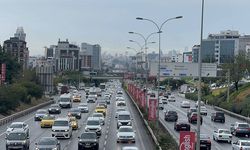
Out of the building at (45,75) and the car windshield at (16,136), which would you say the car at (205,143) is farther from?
the building at (45,75)

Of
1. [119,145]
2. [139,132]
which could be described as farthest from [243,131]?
[119,145]

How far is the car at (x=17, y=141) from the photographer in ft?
115

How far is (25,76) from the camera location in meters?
122

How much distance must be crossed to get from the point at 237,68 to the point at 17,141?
266ft

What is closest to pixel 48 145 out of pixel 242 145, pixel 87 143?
pixel 87 143

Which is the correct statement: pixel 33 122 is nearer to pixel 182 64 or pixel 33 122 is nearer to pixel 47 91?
pixel 182 64

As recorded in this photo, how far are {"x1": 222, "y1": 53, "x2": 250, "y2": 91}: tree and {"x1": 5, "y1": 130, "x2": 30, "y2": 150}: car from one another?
3063 inches

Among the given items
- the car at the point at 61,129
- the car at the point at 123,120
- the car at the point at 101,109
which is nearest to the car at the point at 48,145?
the car at the point at 61,129

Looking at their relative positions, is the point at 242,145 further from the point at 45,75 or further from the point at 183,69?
the point at 45,75

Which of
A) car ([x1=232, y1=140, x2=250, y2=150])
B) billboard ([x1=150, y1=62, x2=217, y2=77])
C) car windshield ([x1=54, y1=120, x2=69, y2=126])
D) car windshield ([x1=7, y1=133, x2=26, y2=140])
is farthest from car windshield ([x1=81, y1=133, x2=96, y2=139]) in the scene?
billboard ([x1=150, y1=62, x2=217, y2=77])

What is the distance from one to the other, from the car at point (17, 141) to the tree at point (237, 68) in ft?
255

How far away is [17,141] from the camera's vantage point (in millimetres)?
35281

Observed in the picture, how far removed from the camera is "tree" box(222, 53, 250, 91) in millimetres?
111312

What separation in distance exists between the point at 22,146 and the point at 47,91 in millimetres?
92072
